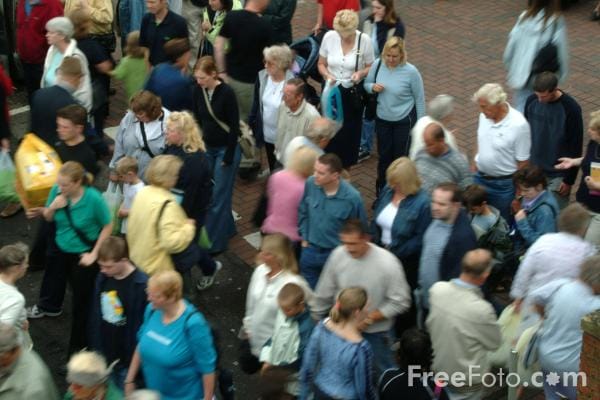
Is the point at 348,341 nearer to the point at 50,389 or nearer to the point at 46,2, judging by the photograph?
the point at 50,389

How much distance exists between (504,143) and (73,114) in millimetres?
3420

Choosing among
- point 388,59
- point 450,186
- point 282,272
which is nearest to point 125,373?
point 282,272

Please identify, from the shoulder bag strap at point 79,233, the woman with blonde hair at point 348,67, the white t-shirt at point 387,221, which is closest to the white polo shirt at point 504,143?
the white t-shirt at point 387,221

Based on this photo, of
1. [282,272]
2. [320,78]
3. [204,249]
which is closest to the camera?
[282,272]

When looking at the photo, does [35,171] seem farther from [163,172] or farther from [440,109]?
[440,109]

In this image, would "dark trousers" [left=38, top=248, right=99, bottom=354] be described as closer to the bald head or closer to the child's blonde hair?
the bald head

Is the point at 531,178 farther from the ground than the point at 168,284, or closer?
closer

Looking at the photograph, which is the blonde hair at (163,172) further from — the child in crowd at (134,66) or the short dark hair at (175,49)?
the child in crowd at (134,66)

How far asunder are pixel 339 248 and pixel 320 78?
166 inches

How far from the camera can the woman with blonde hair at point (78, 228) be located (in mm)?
6860

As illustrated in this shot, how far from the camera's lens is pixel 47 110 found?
812 centimetres

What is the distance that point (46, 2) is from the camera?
10.1m

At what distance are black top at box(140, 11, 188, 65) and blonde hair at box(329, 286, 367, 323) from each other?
188 inches

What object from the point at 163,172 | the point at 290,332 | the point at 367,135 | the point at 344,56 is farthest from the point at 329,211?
the point at 367,135
